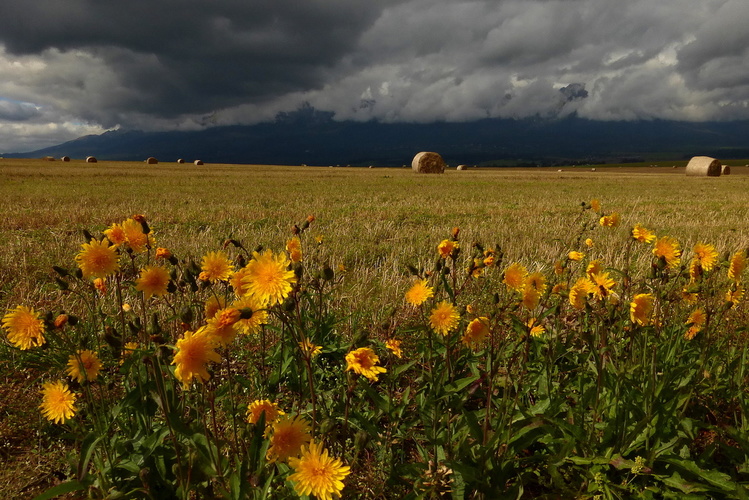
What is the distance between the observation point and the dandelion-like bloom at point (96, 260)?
1933mm

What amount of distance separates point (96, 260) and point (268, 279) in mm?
968

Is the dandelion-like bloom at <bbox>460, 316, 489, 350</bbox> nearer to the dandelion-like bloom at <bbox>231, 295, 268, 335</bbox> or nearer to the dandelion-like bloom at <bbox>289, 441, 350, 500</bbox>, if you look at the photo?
the dandelion-like bloom at <bbox>231, 295, 268, 335</bbox>

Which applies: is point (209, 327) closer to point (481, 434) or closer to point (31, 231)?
point (481, 434)

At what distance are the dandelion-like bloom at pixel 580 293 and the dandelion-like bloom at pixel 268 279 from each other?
155 cm

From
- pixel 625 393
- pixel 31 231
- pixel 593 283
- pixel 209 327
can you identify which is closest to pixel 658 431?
pixel 625 393

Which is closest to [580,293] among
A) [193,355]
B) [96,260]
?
[193,355]

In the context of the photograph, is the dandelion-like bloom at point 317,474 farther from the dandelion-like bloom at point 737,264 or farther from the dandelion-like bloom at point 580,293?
the dandelion-like bloom at point 737,264

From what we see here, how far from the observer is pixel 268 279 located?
1.57 meters

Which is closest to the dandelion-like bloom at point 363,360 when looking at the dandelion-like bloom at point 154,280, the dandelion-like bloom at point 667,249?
the dandelion-like bloom at point 154,280

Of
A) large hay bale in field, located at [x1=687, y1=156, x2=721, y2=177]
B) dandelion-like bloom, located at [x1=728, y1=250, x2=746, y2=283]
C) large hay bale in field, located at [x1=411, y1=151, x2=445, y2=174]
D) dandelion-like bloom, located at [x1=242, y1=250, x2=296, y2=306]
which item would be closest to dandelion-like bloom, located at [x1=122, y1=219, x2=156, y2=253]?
dandelion-like bloom, located at [x1=242, y1=250, x2=296, y2=306]

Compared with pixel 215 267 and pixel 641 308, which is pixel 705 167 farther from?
pixel 215 267

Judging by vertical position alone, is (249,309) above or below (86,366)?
above

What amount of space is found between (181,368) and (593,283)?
207 centimetres

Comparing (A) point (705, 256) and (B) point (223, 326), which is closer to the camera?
(B) point (223, 326)
